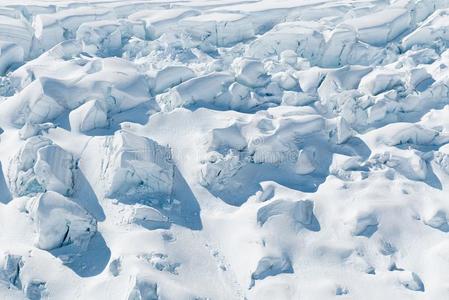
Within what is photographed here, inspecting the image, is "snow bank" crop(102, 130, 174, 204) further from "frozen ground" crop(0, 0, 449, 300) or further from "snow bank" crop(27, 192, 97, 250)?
"snow bank" crop(27, 192, 97, 250)

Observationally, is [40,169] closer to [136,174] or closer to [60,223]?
[60,223]

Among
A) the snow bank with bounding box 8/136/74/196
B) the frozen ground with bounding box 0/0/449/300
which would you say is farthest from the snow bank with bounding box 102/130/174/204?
the snow bank with bounding box 8/136/74/196

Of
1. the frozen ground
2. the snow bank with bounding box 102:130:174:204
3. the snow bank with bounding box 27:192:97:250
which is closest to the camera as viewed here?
the frozen ground

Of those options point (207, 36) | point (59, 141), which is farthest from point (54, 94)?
point (207, 36)

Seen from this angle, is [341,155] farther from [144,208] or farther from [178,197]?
[144,208]

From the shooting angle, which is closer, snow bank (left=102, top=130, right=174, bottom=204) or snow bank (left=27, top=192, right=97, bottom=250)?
snow bank (left=27, top=192, right=97, bottom=250)

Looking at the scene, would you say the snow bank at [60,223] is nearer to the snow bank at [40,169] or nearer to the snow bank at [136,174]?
the snow bank at [40,169]

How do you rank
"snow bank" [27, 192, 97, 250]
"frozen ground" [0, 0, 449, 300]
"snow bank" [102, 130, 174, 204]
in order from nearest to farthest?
"frozen ground" [0, 0, 449, 300], "snow bank" [27, 192, 97, 250], "snow bank" [102, 130, 174, 204]

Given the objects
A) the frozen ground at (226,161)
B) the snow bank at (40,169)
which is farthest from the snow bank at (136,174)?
the snow bank at (40,169)
